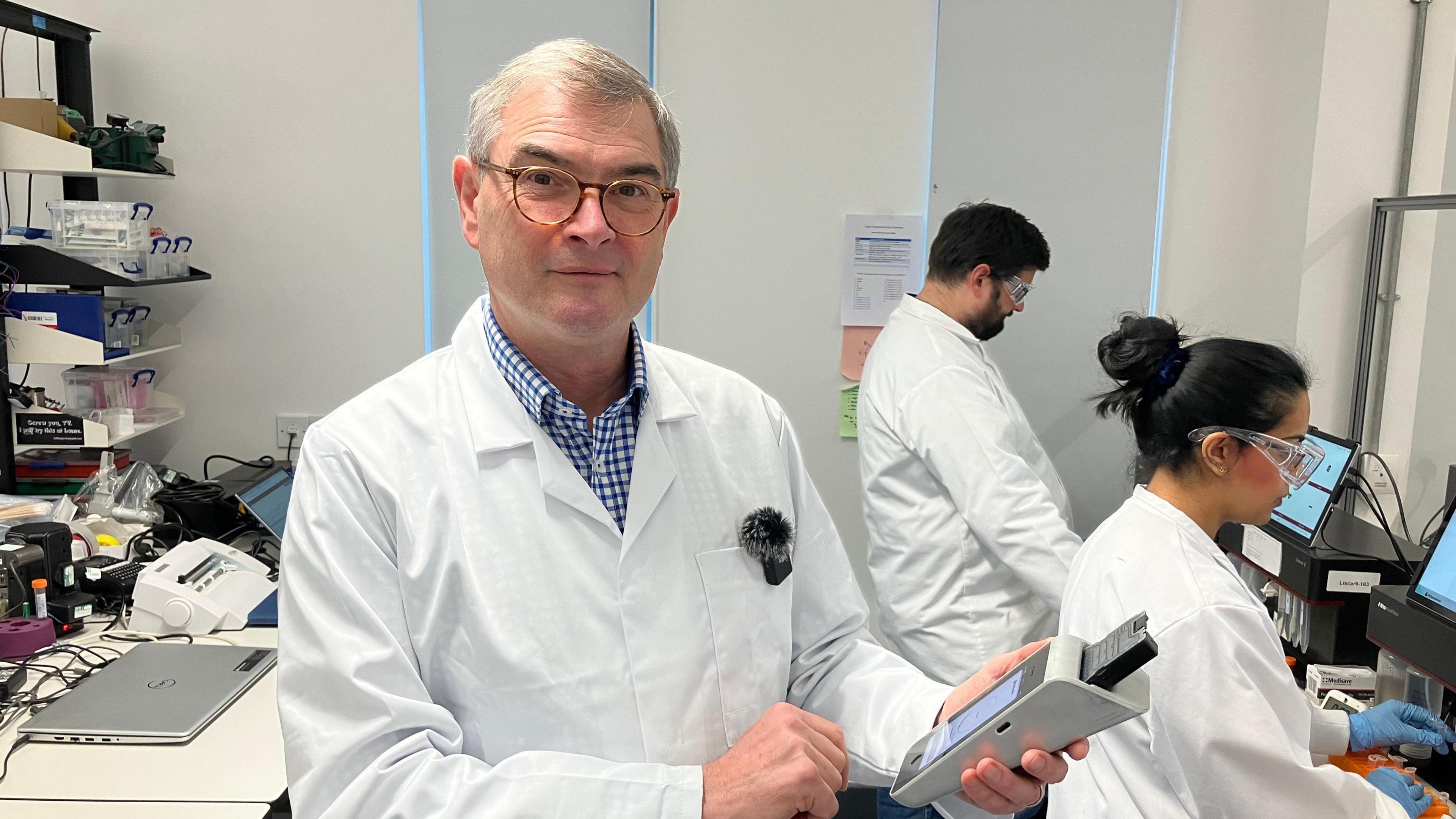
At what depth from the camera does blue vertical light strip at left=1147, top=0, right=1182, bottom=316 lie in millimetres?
2895

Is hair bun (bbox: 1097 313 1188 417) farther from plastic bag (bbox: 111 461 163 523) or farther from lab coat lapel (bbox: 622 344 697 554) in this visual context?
plastic bag (bbox: 111 461 163 523)

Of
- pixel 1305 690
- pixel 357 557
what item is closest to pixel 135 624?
pixel 357 557

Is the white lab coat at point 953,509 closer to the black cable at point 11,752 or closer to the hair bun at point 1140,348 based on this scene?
the hair bun at point 1140,348

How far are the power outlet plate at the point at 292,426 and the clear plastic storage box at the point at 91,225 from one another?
0.65 metres

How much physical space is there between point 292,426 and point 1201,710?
8.34 feet

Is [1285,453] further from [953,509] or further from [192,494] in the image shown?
[192,494]

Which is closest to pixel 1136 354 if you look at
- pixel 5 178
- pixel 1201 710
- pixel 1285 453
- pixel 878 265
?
pixel 1285 453

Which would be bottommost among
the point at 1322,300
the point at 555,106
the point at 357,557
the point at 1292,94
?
the point at 357,557

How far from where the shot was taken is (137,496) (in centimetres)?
256

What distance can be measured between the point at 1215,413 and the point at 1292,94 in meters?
1.88

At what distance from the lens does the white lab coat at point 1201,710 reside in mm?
1318

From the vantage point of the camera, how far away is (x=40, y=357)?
7.97ft

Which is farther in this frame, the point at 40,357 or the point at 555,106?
the point at 40,357

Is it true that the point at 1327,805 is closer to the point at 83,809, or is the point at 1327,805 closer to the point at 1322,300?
the point at 83,809
